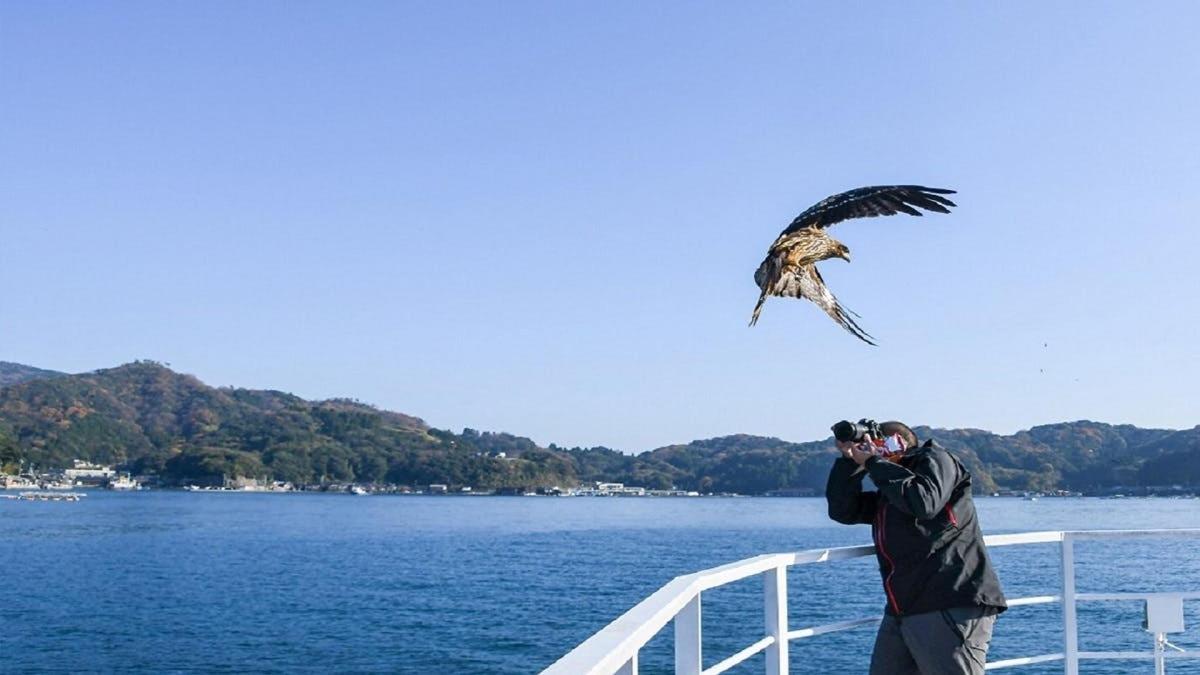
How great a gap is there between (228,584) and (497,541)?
30319 mm

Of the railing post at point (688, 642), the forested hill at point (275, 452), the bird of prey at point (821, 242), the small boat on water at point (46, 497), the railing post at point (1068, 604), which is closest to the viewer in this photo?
the railing post at point (688, 642)

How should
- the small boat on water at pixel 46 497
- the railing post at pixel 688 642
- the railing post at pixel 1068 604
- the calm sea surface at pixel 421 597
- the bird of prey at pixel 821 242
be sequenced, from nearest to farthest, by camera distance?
the railing post at pixel 688 642
the bird of prey at pixel 821 242
the railing post at pixel 1068 604
the calm sea surface at pixel 421 597
the small boat on water at pixel 46 497

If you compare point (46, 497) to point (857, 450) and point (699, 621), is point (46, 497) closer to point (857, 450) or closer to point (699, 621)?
point (857, 450)

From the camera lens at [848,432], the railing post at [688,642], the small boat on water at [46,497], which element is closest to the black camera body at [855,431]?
the camera lens at [848,432]

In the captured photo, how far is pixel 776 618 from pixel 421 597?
3782cm

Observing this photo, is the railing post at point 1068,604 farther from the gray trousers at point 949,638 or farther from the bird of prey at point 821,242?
the bird of prey at point 821,242

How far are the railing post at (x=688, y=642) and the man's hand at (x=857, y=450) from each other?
122 cm

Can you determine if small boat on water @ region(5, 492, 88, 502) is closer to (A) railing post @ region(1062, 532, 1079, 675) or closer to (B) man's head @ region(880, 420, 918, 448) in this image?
(A) railing post @ region(1062, 532, 1079, 675)

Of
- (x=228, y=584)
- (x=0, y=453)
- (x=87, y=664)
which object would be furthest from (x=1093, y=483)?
(x=0, y=453)

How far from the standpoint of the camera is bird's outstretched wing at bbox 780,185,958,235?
3703 millimetres

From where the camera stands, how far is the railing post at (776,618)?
3.68 metres

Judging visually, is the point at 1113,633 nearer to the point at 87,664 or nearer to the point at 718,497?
the point at 87,664

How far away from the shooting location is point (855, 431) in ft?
12.2

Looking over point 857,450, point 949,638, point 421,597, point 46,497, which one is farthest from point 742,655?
point 46,497
